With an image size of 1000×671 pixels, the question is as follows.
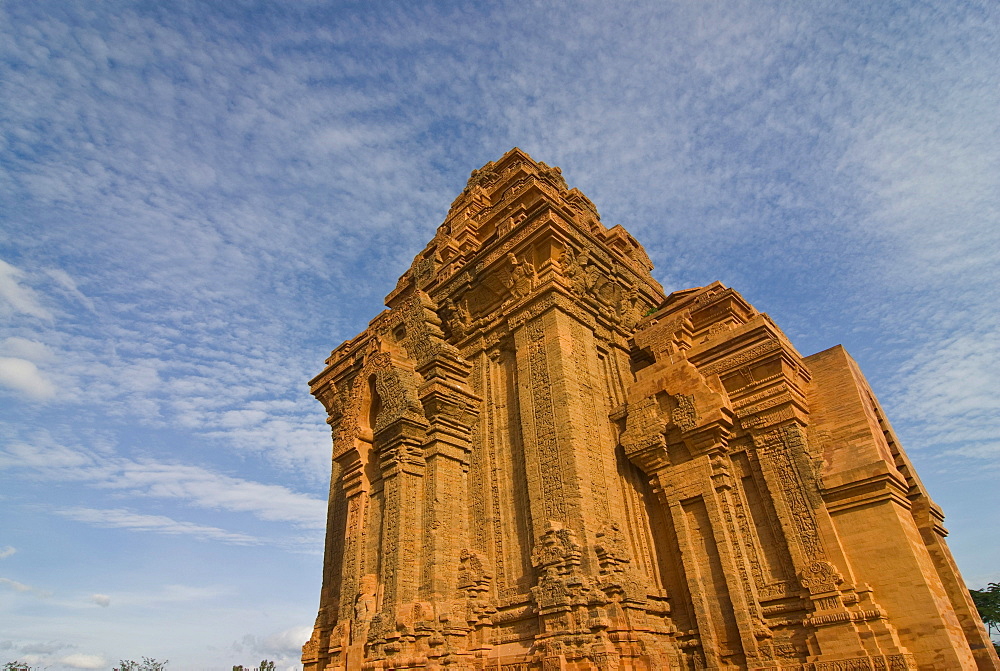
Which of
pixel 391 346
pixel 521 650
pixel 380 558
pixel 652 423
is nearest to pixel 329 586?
pixel 380 558

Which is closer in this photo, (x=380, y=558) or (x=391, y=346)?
(x=380, y=558)

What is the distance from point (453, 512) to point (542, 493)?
265 cm

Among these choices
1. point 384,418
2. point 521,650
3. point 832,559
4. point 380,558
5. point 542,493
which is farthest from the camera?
point 384,418

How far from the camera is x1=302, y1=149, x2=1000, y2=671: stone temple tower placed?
32.8ft

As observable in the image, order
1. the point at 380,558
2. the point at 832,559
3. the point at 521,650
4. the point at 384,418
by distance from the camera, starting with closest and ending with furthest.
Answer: the point at 832,559 → the point at 521,650 → the point at 380,558 → the point at 384,418

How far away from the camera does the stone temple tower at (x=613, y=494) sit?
32.8ft

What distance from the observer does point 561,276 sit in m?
14.3

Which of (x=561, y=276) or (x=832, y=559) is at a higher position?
(x=561, y=276)

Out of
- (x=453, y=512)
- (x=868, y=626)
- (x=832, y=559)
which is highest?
(x=453, y=512)

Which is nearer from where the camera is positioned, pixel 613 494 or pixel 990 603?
pixel 613 494

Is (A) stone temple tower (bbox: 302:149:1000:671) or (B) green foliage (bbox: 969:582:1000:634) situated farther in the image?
(B) green foliage (bbox: 969:582:1000:634)

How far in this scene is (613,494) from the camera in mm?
12211

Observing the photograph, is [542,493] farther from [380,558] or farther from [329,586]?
[329,586]

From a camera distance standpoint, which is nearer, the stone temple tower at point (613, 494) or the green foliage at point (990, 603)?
the stone temple tower at point (613, 494)
